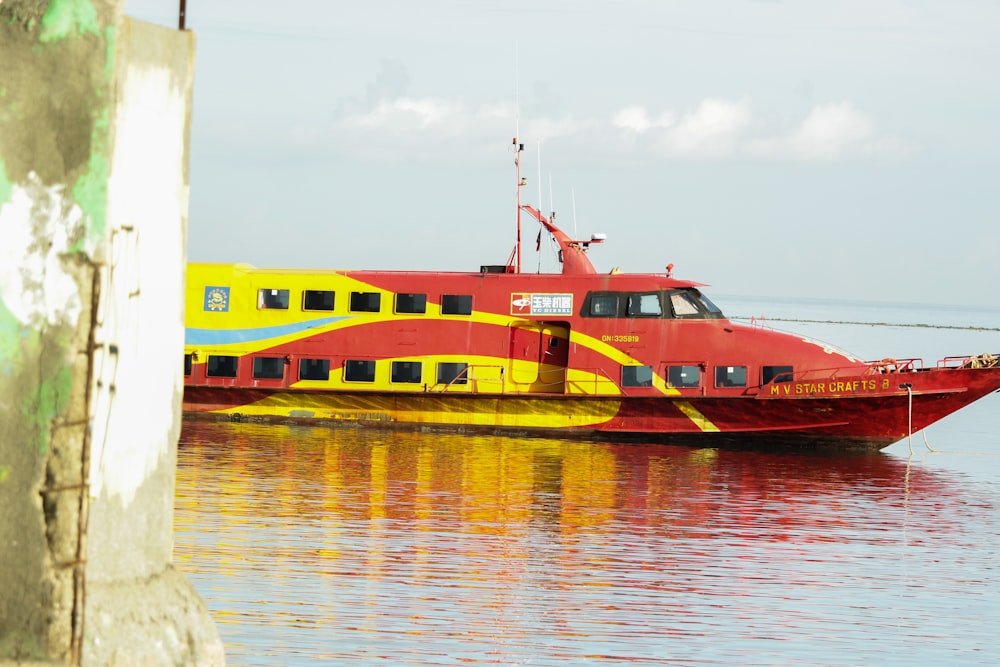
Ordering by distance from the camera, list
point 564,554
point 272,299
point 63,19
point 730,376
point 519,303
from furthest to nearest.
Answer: point 272,299, point 519,303, point 730,376, point 564,554, point 63,19

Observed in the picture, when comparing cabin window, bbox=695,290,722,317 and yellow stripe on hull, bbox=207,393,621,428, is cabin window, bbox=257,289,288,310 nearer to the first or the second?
yellow stripe on hull, bbox=207,393,621,428

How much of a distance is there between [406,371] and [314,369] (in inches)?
69.1

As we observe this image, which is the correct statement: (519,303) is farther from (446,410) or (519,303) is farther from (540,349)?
(446,410)

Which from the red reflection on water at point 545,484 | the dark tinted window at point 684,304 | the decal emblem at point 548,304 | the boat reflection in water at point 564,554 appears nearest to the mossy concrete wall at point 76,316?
the boat reflection in water at point 564,554

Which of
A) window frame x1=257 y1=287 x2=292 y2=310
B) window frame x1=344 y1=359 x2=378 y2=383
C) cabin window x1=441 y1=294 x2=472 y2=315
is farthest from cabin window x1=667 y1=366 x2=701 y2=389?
window frame x1=257 y1=287 x2=292 y2=310

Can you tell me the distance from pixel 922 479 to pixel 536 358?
705cm

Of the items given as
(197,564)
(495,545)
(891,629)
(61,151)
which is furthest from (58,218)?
(495,545)

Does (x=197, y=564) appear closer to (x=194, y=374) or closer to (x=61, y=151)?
(x=61, y=151)

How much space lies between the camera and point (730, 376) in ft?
78.0

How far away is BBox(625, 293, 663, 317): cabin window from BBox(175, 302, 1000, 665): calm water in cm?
245

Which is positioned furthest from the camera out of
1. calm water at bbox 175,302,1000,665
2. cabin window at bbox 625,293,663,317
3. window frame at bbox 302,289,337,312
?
window frame at bbox 302,289,337,312

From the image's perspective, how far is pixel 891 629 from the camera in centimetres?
1095

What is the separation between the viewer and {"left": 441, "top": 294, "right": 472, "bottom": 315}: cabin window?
958 inches

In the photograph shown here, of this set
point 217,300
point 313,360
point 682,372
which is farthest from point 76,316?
point 217,300
